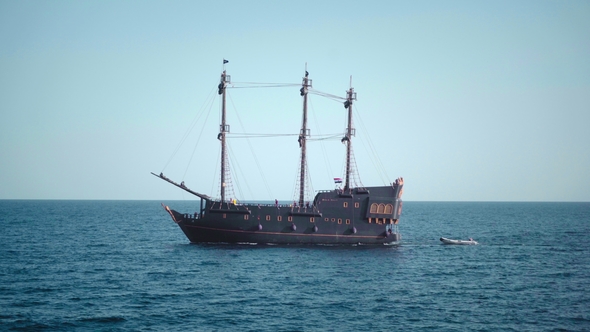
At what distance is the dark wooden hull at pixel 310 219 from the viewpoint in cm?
6166

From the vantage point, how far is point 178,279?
150 ft

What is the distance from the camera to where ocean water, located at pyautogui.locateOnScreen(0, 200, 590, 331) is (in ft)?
111

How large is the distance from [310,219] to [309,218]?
16cm

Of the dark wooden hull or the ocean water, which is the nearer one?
the ocean water

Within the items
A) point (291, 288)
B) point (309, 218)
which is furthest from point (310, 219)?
point (291, 288)

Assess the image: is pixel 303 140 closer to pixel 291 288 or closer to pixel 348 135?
pixel 348 135

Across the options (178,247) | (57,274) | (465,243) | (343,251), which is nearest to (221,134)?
(178,247)

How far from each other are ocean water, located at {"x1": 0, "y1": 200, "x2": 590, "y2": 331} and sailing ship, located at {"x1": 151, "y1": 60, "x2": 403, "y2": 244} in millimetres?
1594

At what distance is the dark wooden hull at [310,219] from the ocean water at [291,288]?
5.38 ft

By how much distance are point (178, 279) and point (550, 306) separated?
2927 centimetres

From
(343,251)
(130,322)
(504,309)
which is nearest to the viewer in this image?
(130,322)

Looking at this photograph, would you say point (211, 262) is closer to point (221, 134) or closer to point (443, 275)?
point (221, 134)

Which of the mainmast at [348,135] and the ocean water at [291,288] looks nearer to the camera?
the ocean water at [291,288]

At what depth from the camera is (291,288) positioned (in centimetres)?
4266
